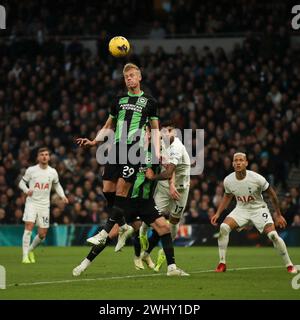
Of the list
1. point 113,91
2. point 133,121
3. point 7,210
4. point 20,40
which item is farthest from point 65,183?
point 133,121

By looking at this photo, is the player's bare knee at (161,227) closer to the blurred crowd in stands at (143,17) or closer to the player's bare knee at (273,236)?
the player's bare knee at (273,236)

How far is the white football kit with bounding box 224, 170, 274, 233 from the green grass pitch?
84 cm

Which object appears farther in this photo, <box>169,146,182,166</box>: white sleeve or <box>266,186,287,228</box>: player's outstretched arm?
<box>169,146,182,166</box>: white sleeve

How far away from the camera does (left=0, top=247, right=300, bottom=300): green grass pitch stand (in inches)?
453

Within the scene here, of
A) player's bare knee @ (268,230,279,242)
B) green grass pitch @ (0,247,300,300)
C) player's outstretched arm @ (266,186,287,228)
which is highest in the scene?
player's outstretched arm @ (266,186,287,228)

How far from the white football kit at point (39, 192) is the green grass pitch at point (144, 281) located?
3.05 ft

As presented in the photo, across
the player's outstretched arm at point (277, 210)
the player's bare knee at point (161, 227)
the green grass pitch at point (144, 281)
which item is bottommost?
the green grass pitch at point (144, 281)

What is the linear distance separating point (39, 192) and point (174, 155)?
4730 millimetres

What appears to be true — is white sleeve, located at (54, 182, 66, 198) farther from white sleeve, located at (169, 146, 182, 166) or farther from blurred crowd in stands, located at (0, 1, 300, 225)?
blurred crowd in stands, located at (0, 1, 300, 225)

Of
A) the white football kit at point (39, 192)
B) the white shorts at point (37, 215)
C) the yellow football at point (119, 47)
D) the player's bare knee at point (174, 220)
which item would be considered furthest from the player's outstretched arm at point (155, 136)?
the white shorts at point (37, 215)

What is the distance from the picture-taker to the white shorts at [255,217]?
48.8 feet

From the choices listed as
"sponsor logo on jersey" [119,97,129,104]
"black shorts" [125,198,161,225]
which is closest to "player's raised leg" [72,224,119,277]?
"black shorts" [125,198,161,225]

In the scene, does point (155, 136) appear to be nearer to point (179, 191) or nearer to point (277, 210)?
point (277, 210)

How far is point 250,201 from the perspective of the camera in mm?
15023
